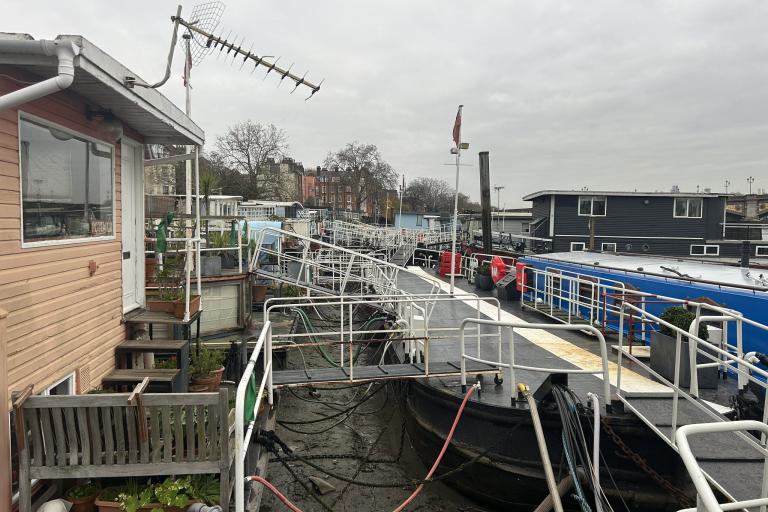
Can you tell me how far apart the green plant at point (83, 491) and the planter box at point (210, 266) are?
244 inches

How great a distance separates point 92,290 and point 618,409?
566 cm

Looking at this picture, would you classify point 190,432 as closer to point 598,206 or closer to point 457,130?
point 457,130

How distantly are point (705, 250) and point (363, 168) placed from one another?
47.6 m

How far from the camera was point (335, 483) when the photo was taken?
685 centimetres

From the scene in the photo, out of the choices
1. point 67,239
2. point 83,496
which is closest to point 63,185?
point 67,239

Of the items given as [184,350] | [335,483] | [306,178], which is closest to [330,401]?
[335,483]

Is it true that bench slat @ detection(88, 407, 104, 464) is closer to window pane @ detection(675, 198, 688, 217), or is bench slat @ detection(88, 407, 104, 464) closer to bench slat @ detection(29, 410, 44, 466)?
bench slat @ detection(29, 410, 44, 466)

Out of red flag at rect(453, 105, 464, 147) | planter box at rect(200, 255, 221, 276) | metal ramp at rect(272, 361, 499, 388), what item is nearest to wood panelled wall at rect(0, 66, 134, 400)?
metal ramp at rect(272, 361, 499, 388)

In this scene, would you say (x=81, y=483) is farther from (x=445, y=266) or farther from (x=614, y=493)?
(x=445, y=266)

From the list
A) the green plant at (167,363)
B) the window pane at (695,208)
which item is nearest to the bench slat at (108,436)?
the green plant at (167,363)

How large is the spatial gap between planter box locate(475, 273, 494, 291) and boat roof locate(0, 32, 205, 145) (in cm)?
1100

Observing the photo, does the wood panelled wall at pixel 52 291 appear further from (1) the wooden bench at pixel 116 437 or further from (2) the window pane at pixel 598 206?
(2) the window pane at pixel 598 206

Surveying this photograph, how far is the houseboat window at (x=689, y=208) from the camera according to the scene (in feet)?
92.0

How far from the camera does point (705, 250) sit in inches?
1121
